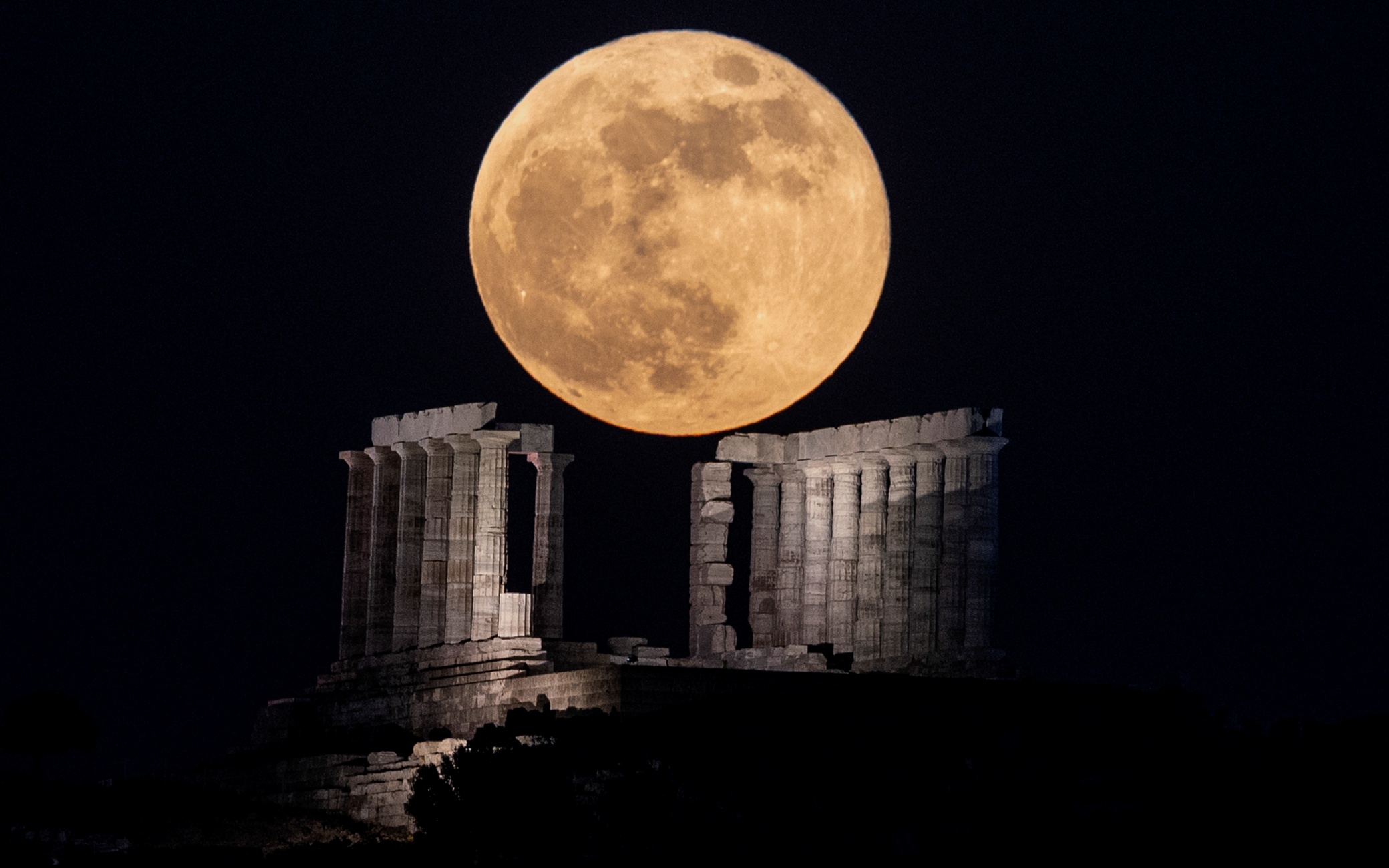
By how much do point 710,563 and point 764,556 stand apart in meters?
1.53

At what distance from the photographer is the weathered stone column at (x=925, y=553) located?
59.4 metres

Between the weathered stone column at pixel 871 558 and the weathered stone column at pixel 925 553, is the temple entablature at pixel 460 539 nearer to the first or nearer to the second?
the weathered stone column at pixel 871 558

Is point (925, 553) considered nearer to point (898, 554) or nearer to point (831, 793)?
point (898, 554)

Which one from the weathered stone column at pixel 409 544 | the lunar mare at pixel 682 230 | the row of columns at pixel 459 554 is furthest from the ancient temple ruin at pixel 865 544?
the lunar mare at pixel 682 230

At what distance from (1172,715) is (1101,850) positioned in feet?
41.1

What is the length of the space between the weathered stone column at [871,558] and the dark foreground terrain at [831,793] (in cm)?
822

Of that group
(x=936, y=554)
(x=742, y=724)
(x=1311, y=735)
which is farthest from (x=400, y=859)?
(x=936, y=554)

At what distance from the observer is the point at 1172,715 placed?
4744 centimetres

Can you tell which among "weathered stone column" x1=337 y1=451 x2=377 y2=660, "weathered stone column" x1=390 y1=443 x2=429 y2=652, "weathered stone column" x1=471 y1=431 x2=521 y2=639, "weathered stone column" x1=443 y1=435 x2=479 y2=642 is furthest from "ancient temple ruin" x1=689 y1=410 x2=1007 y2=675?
"weathered stone column" x1=337 y1=451 x2=377 y2=660

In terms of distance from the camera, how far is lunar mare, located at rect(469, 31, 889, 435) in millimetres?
42000

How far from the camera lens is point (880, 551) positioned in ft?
201

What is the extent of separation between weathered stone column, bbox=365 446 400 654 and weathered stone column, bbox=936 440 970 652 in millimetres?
14777

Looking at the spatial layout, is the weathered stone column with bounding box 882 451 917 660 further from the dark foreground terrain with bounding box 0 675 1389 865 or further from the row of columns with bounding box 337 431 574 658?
the row of columns with bounding box 337 431 574 658

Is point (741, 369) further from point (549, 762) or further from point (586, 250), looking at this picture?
point (549, 762)
